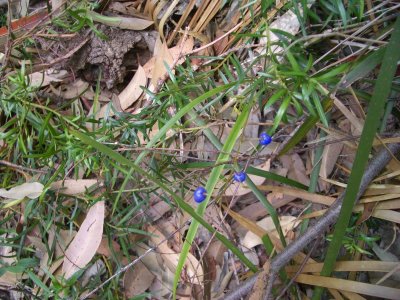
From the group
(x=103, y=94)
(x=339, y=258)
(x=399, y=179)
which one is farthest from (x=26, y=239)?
(x=399, y=179)

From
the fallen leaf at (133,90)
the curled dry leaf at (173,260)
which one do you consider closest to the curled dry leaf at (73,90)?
the fallen leaf at (133,90)

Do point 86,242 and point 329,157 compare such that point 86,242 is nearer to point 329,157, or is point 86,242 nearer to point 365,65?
point 329,157

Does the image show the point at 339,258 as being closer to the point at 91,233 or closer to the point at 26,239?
the point at 91,233

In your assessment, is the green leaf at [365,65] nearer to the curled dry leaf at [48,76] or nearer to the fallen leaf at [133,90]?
the fallen leaf at [133,90]

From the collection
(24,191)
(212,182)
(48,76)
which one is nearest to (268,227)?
(212,182)

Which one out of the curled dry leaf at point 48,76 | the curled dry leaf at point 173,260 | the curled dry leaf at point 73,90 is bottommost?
the curled dry leaf at point 173,260

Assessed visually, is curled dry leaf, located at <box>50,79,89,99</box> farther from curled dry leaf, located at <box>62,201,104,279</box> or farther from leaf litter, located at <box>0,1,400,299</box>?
curled dry leaf, located at <box>62,201,104,279</box>

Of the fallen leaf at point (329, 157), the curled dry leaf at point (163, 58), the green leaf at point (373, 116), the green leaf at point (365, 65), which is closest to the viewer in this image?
the green leaf at point (373, 116)
